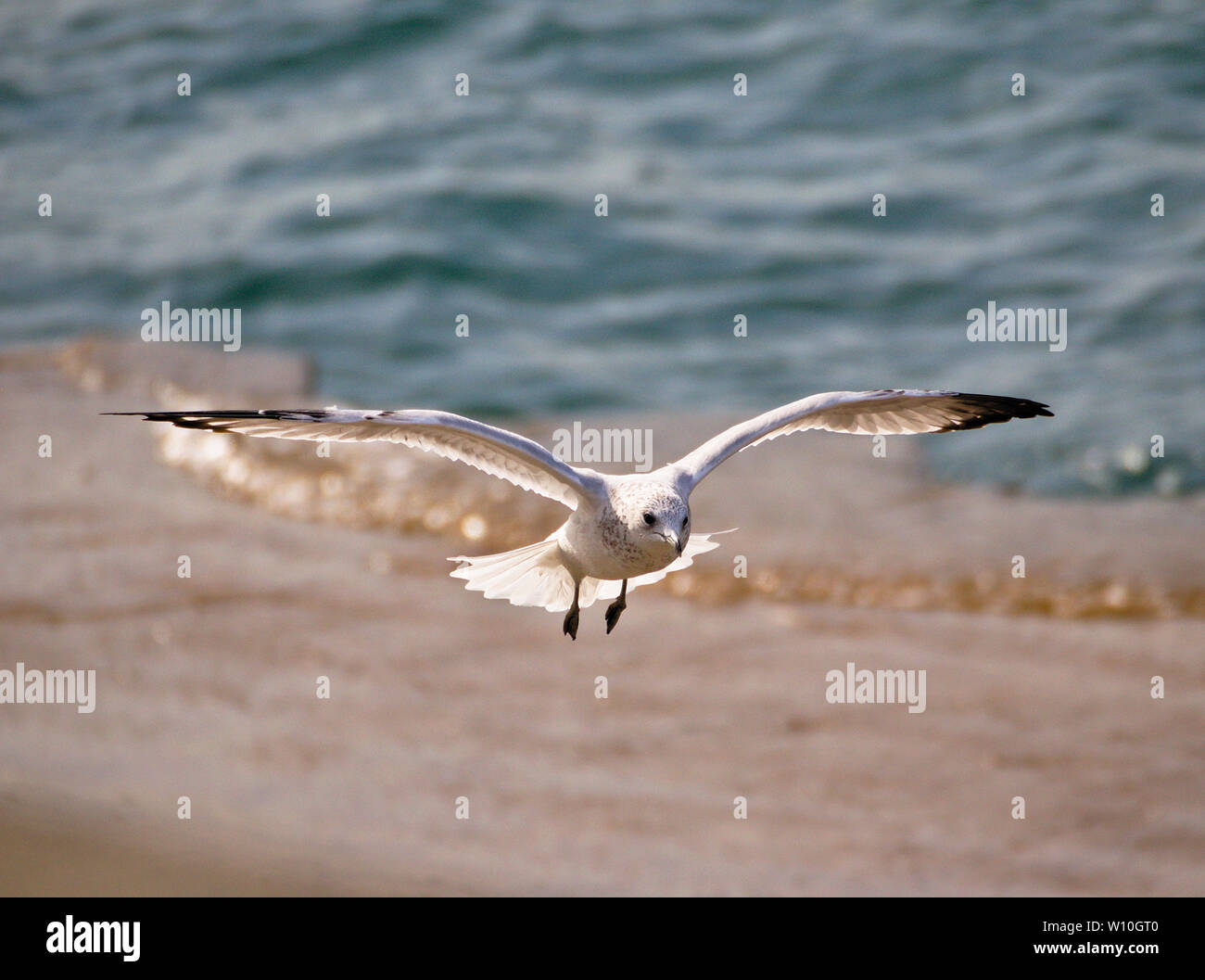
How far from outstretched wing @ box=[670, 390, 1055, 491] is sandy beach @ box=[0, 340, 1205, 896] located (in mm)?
2597

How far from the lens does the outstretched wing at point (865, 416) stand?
17.4 ft

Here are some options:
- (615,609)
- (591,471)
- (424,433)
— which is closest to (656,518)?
(591,471)

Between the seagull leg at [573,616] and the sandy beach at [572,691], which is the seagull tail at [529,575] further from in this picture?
the sandy beach at [572,691]

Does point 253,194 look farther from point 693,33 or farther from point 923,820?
point 923,820

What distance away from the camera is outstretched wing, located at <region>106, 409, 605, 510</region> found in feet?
15.0

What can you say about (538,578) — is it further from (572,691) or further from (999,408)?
(572,691)

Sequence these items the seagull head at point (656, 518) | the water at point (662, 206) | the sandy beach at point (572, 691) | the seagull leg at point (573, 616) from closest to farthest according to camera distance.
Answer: the seagull head at point (656, 518), the seagull leg at point (573, 616), the sandy beach at point (572, 691), the water at point (662, 206)

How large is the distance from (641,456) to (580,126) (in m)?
8.50

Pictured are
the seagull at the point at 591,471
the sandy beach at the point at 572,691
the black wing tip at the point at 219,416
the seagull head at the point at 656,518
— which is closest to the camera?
the black wing tip at the point at 219,416

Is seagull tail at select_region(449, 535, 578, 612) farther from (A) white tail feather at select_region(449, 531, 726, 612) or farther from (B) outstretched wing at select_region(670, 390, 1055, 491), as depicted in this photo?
(B) outstretched wing at select_region(670, 390, 1055, 491)

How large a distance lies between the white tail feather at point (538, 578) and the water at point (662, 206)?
7424 mm

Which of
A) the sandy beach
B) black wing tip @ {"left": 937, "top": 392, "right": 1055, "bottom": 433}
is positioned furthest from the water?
black wing tip @ {"left": 937, "top": 392, "right": 1055, "bottom": 433}

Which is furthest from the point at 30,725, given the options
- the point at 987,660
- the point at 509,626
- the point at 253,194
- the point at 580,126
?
the point at 580,126

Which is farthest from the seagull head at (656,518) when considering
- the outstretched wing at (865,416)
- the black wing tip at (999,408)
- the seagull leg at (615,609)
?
the black wing tip at (999,408)
